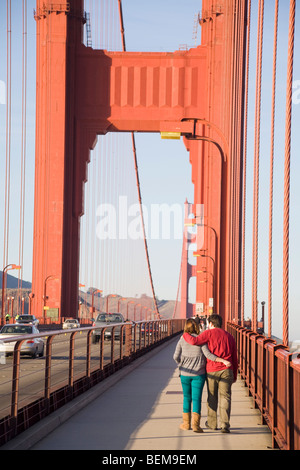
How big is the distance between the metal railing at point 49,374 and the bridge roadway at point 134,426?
0.16 meters

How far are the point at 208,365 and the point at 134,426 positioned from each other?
112 cm

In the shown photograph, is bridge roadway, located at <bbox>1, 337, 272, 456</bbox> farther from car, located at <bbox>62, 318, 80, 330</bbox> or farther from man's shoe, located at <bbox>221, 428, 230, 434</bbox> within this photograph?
car, located at <bbox>62, 318, 80, 330</bbox>

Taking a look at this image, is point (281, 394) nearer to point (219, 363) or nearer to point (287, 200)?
point (219, 363)

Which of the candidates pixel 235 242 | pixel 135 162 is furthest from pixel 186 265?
pixel 235 242

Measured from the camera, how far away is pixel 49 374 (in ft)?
34.8

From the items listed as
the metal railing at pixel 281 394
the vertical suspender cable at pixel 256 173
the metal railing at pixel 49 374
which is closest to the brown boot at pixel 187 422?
the metal railing at pixel 281 394

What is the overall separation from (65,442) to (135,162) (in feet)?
252

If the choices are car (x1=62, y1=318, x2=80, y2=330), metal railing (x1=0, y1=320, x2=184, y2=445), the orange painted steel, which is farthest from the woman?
car (x1=62, y1=318, x2=80, y2=330)

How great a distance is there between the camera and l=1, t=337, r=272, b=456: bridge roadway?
870 cm

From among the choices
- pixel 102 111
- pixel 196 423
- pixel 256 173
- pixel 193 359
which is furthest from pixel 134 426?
pixel 102 111

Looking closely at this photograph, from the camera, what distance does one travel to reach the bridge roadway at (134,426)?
8.70 m

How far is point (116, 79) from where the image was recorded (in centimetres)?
5259

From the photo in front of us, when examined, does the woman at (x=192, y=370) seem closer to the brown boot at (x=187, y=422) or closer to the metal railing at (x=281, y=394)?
the brown boot at (x=187, y=422)

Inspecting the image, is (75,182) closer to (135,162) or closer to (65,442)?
(135,162)
